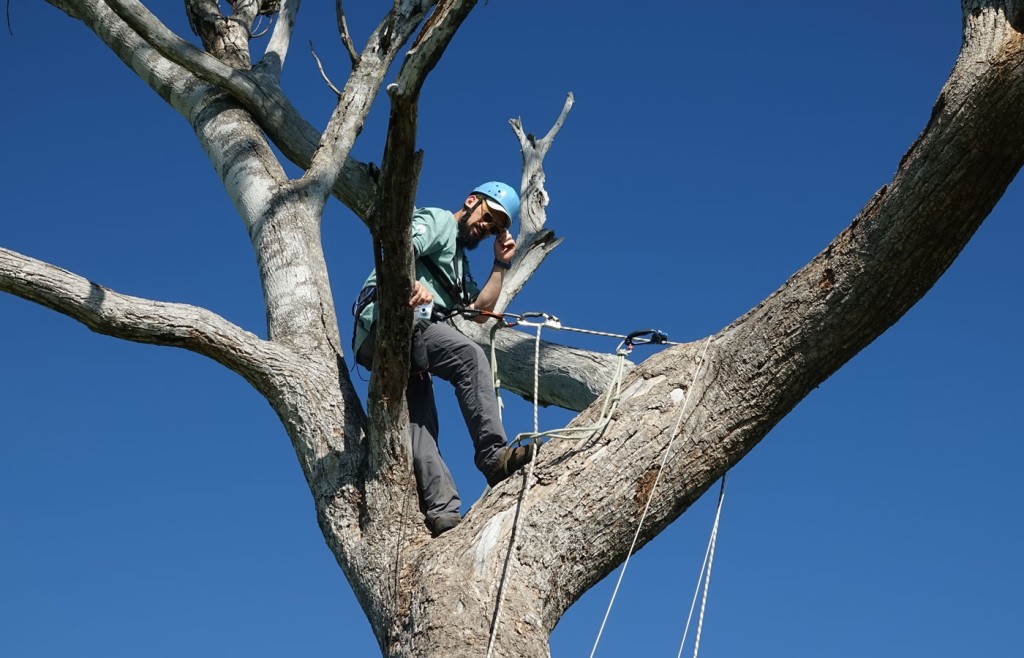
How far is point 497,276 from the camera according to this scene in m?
4.94

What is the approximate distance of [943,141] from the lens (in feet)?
9.38

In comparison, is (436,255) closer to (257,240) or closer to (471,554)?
(257,240)

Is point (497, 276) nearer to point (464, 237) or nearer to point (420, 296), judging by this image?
point (464, 237)

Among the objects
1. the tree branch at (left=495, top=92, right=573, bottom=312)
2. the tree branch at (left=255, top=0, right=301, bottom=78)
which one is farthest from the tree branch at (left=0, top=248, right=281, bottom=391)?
the tree branch at (left=255, top=0, right=301, bottom=78)

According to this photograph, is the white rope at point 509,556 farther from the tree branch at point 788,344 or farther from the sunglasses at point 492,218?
the sunglasses at point 492,218

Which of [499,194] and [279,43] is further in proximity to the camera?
[279,43]

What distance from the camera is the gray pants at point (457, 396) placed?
3955 mm

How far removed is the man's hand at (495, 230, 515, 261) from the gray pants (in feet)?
2.23

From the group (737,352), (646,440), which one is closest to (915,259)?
(737,352)

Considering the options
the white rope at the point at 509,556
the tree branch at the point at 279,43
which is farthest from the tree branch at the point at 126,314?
the tree branch at the point at 279,43

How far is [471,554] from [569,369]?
190 centimetres

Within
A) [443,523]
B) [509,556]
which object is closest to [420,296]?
[443,523]

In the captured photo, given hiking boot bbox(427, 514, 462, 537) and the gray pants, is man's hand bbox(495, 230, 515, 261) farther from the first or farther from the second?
hiking boot bbox(427, 514, 462, 537)

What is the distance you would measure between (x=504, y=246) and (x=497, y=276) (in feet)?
0.57
